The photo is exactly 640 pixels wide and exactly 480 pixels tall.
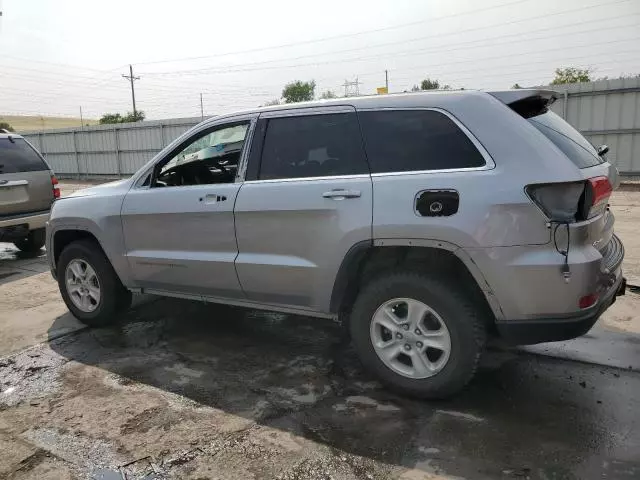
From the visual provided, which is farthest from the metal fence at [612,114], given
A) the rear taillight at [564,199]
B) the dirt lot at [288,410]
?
the rear taillight at [564,199]

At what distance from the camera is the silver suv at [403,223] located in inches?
113

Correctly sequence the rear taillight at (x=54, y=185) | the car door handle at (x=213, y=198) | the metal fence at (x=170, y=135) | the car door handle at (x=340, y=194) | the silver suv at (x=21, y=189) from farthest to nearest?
the metal fence at (x=170, y=135)
the rear taillight at (x=54, y=185)
the silver suv at (x=21, y=189)
the car door handle at (x=213, y=198)
the car door handle at (x=340, y=194)

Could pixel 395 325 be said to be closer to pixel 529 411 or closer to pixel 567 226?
pixel 529 411

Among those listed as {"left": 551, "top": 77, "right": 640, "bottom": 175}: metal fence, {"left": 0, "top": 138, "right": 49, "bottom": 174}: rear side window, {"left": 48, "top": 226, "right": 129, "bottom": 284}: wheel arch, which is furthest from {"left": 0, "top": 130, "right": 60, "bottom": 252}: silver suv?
{"left": 551, "top": 77, "right": 640, "bottom": 175}: metal fence

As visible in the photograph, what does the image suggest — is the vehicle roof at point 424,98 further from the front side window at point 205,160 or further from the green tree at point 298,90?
the green tree at point 298,90

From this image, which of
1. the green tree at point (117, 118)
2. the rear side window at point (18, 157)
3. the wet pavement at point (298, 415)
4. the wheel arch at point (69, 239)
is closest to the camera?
the wet pavement at point (298, 415)

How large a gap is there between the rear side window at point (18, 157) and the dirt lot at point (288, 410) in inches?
139

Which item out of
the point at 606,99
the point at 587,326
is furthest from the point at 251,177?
the point at 606,99

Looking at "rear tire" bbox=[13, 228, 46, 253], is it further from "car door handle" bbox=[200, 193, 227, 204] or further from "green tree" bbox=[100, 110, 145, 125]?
"green tree" bbox=[100, 110, 145, 125]

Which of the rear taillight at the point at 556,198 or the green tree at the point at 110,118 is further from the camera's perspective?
the green tree at the point at 110,118

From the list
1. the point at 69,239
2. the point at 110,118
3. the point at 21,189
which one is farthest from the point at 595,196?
the point at 110,118

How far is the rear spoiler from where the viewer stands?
3.15 m

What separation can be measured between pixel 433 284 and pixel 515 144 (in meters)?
0.92

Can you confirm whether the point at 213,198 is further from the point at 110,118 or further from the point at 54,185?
the point at 110,118
